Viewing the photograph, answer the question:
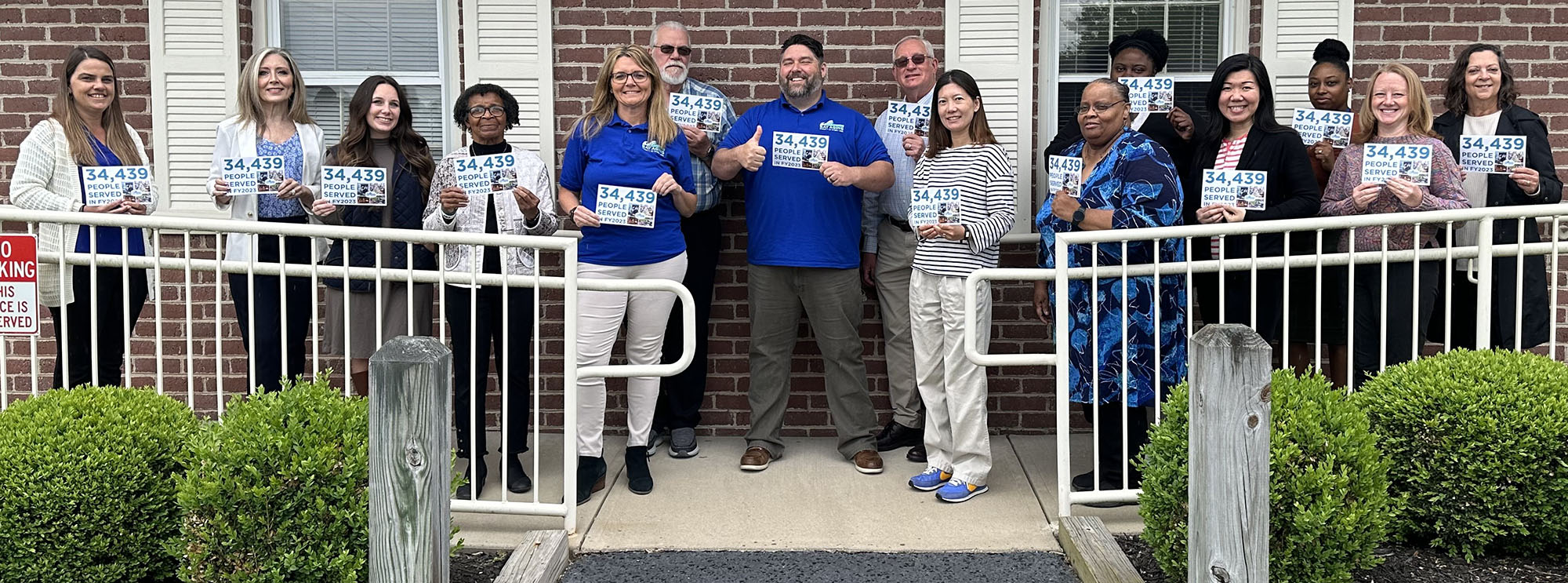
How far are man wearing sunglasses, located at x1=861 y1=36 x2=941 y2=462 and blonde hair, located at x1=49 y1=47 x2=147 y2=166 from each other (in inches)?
121

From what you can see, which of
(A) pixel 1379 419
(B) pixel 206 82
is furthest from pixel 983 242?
(B) pixel 206 82

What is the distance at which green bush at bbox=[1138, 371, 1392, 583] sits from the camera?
147 inches

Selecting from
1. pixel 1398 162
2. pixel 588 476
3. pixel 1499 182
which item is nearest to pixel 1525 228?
pixel 1499 182

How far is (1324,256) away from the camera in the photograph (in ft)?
16.1

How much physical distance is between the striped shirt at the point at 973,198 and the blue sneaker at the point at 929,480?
800 millimetres

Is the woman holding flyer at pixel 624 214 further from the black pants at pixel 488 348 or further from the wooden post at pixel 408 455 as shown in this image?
the wooden post at pixel 408 455

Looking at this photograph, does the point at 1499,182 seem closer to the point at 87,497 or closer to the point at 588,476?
the point at 588,476

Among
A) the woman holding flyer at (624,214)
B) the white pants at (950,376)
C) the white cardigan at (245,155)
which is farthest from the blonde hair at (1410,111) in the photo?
the white cardigan at (245,155)

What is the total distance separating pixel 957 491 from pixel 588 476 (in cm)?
144

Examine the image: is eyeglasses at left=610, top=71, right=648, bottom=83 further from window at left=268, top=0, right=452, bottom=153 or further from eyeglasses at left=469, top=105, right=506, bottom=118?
window at left=268, top=0, right=452, bottom=153

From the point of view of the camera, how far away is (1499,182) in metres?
5.64

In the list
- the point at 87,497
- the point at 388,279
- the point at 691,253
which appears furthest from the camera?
the point at 691,253

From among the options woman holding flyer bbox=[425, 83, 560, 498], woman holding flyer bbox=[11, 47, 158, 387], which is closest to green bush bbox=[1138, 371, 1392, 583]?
woman holding flyer bbox=[425, 83, 560, 498]

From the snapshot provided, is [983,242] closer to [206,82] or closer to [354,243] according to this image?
[354,243]
